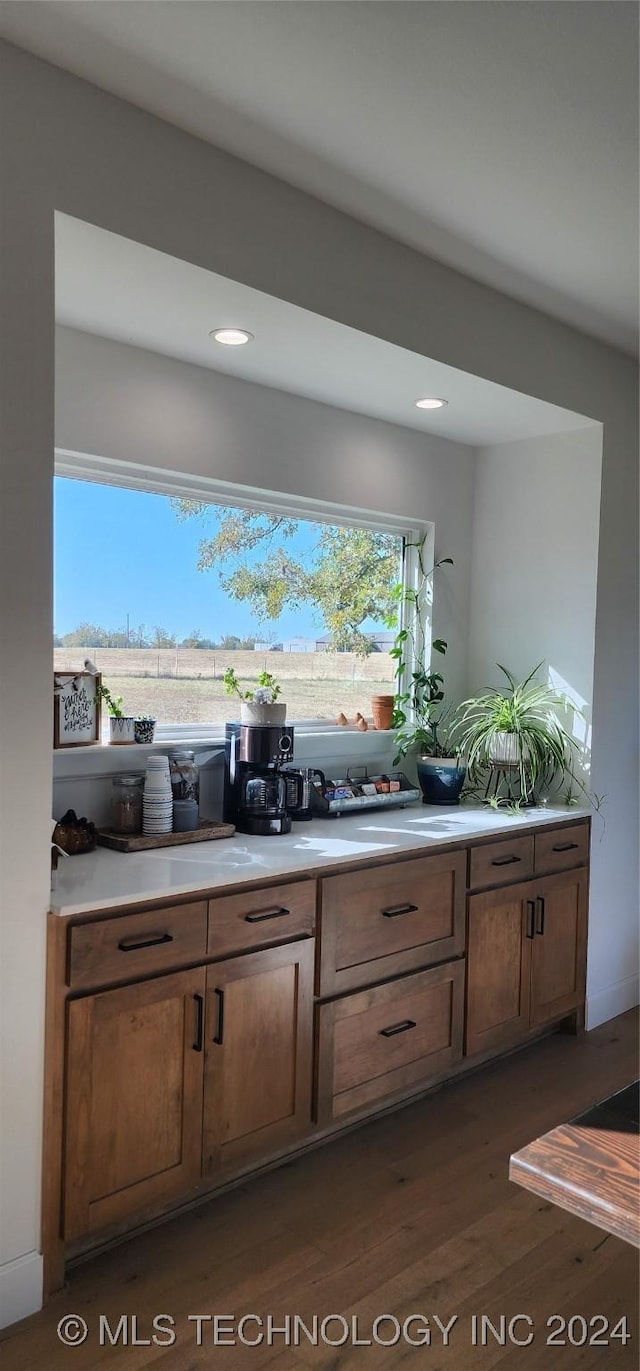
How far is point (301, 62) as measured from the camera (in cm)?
192

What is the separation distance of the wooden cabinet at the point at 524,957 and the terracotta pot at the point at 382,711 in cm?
84

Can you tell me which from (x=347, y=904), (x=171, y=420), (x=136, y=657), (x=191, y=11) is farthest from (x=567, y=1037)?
(x=191, y=11)

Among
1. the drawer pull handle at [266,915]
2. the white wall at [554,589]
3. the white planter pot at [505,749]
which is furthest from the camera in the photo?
the white wall at [554,589]

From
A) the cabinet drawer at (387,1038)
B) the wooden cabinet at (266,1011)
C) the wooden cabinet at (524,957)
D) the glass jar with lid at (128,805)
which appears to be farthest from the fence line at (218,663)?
the cabinet drawer at (387,1038)

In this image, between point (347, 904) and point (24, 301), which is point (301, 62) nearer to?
point (24, 301)

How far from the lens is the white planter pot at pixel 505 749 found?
3.46 m

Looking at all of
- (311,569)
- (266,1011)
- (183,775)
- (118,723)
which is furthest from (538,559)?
(266,1011)

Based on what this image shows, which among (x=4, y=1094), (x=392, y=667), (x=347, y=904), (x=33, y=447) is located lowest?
(x=4, y=1094)

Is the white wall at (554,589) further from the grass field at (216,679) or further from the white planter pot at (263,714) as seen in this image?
the white planter pot at (263,714)

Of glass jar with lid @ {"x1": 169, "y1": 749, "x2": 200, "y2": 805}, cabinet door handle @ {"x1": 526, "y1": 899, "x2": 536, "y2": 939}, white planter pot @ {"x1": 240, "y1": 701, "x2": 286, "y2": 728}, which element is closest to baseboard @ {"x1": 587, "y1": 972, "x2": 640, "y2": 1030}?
cabinet door handle @ {"x1": 526, "y1": 899, "x2": 536, "y2": 939}

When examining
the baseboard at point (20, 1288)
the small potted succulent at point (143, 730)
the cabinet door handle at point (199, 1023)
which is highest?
the small potted succulent at point (143, 730)

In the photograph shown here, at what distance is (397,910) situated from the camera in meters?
2.77

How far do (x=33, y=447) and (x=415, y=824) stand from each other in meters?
1.79

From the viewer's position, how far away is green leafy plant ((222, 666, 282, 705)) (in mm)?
3129
